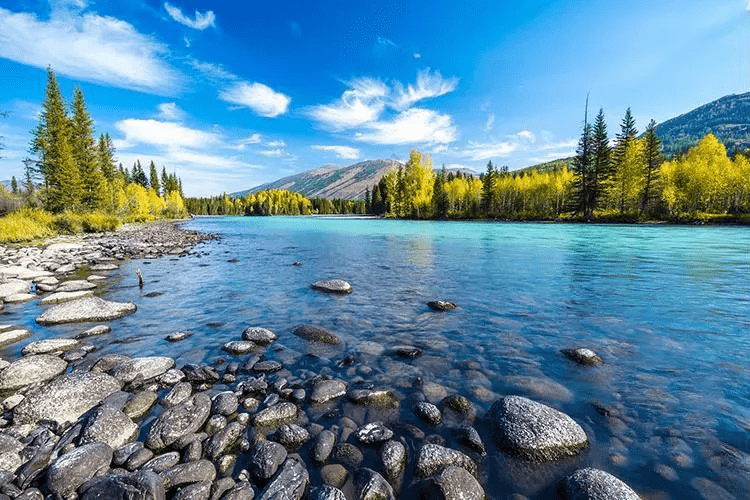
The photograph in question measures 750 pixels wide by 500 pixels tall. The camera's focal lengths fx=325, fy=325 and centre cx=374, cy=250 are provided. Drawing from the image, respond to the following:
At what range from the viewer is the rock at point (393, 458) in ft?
14.2

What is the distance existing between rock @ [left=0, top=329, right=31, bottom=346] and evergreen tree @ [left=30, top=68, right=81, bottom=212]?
144ft

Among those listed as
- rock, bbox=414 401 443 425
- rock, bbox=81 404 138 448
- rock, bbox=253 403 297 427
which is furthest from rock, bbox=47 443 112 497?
rock, bbox=414 401 443 425

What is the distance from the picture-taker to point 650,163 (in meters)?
60.5

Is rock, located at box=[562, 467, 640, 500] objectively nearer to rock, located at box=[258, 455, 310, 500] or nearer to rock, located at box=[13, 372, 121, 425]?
rock, located at box=[258, 455, 310, 500]

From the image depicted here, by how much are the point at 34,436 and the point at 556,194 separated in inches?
3743

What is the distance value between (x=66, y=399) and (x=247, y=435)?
10.8 ft

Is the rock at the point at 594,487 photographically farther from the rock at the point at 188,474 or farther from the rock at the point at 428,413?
the rock at the point at 188,474

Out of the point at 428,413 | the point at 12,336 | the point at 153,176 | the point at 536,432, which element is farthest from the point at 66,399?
the point at 153,176

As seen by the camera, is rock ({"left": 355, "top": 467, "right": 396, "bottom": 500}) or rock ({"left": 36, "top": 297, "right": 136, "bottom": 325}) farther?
rock ({"left": 36, "top": 297, "right": 136, "bottom": 325})

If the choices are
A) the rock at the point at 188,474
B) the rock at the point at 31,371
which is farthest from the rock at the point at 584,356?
the rock at the point at 31,371

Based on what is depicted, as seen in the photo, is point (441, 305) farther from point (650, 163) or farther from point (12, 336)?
point (650, 163)

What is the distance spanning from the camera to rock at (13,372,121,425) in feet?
17.1

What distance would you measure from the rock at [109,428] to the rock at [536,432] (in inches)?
220

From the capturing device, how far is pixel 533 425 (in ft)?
16.3
